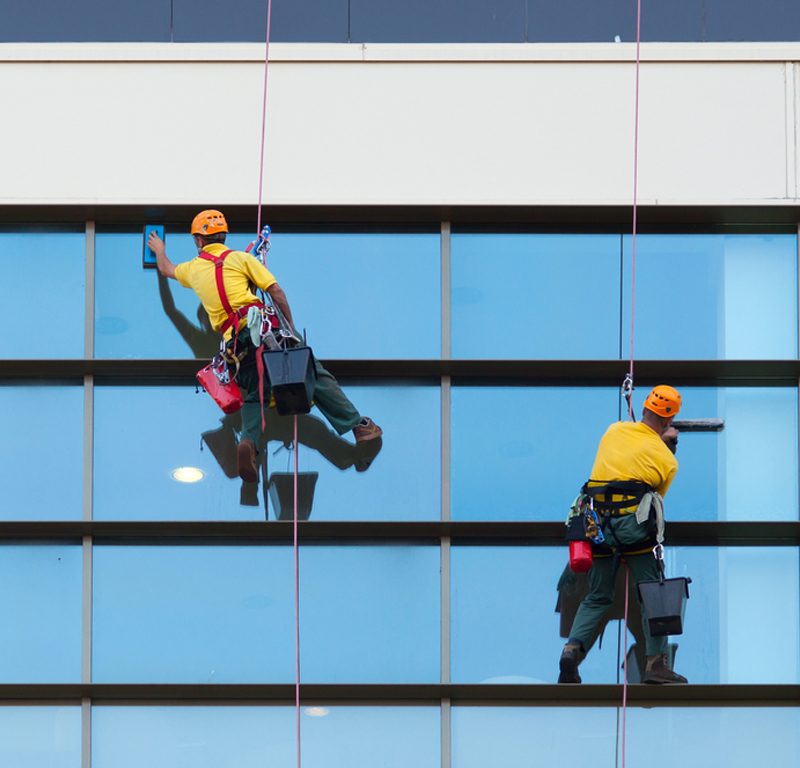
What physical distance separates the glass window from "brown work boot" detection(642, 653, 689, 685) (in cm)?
236

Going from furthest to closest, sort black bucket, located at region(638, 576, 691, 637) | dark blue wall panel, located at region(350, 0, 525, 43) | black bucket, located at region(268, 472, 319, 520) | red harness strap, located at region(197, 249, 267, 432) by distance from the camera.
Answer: dark blue wall panel, located at region(350, 0, 525, 43), black bucket, located at region(268, 472, 319, 520), red harness strap, located at region(197, 249, 267, 432), black bucket, located at region(638, 576, 691, 637)

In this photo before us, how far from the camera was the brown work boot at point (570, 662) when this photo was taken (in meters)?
13.5

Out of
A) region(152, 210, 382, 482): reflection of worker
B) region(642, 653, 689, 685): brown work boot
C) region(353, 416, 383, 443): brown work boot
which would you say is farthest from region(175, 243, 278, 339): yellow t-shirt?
region(642, 653, 689, 685): brown work boot

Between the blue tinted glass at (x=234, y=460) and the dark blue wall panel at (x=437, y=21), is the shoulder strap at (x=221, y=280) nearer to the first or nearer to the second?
the blue tinted glass at (x=234, y=460)

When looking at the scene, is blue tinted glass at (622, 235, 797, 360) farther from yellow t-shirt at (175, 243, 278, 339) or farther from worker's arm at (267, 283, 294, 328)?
yellow t-shirt at (175, 243, 278, 339)

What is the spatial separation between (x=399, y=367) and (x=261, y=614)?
1.76 m

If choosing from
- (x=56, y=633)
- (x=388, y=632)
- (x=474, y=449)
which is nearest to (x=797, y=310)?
(x=474, y=449)

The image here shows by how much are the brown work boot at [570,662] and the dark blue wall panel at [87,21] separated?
4668mm

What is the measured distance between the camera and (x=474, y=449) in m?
14.1

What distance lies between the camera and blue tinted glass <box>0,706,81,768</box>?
13469 mm

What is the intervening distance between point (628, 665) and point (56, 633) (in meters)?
3.43

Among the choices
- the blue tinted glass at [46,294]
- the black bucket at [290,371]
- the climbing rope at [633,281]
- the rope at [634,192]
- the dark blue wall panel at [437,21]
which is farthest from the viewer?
the dark blue wall panel at [437,21]

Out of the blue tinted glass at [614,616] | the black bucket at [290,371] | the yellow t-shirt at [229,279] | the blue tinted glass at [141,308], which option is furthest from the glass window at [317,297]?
the blue tinted glass at [614,616]

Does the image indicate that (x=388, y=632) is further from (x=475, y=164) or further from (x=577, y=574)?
(x=475, y=164)
